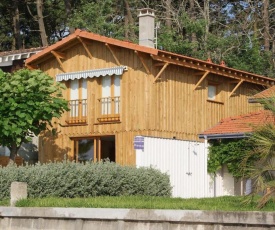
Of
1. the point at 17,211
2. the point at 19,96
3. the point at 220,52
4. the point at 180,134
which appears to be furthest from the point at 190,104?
the point at 17,211

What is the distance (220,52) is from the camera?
3966 cm

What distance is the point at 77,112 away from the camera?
2958 cm

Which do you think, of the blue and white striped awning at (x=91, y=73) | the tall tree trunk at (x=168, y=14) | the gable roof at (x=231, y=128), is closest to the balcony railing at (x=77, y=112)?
the blue and white striped awning at (x=91, y=73)

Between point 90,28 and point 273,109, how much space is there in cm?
2490

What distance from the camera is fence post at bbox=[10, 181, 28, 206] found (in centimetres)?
1817

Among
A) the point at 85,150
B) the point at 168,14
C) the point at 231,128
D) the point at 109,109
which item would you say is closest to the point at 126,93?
the point at 109,109

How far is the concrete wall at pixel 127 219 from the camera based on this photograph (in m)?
13.6

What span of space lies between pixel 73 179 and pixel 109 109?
8270mm

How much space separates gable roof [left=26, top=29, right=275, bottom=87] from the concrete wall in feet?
37.1

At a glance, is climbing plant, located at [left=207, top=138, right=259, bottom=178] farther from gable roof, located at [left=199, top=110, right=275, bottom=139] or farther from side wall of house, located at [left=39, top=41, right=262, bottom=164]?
side wall of house, located at [left=39, top=41, right=262, bottom=164]

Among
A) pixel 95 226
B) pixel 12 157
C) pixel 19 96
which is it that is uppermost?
pixel 19 96

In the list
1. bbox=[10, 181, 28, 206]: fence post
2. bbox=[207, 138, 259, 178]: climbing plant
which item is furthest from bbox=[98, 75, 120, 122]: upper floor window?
bbox=[10, 181, 28, 206]: fence post

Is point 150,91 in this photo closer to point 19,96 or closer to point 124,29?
point 19,96

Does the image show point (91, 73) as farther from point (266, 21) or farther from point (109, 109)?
point (266, 21)
